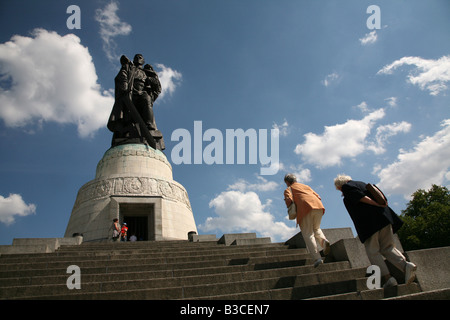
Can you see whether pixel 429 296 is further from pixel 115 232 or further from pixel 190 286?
pixel 115 232

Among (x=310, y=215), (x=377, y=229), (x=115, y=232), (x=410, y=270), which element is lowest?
(x=410, y=270)

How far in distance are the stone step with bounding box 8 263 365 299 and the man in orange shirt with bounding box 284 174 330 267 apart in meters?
0.47

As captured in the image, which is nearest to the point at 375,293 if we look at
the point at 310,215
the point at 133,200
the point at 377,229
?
the point at 377,229

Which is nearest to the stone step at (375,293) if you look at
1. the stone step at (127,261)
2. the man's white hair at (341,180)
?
the man's white hair at (341,180)

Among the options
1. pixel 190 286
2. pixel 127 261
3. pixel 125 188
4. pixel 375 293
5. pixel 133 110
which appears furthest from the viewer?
pixel 133 110

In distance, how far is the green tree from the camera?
25.5m

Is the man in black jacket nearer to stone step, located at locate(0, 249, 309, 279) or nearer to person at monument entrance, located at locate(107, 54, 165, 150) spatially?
stone step, located at locate(0, 249, 309, 279)

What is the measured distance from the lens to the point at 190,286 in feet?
15.6

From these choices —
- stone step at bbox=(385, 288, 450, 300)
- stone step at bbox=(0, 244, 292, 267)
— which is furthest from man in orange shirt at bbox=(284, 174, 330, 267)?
stone step at bbox=(0, 244, 292, 267)

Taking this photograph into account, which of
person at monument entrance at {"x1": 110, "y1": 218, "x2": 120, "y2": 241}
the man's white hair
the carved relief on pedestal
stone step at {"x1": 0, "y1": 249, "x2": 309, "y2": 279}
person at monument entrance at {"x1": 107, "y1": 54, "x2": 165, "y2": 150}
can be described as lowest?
stone step at {"x1": 0, "y1": 249, "x2": 309, "y2": 279}

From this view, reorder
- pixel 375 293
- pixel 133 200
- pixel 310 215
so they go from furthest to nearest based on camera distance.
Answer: pixel 133 200, pixel 310 215, pixel 375 293

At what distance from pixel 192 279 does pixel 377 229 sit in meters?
3.35

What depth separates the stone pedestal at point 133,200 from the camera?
14992 mm
